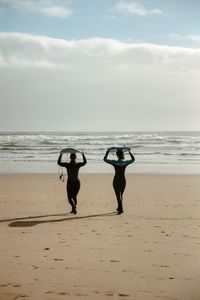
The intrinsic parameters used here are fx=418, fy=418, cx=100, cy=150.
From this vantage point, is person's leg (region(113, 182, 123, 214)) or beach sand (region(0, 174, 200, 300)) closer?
beach sand (region(0, 174, 200, 300))

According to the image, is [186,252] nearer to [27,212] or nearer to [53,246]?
[53,246]

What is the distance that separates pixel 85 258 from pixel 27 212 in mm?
4620

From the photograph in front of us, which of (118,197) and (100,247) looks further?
(118,197)

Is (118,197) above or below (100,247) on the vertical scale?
above

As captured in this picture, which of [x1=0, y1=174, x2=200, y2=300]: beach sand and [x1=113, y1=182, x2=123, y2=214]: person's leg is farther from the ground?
[x1=113, y1=182, x2=123, y2=214]: person's leg

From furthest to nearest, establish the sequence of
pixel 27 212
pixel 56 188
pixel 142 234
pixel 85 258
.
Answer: pixel 56 188 < pixel 27 212 < pixel 142 234 < pixel 85 258

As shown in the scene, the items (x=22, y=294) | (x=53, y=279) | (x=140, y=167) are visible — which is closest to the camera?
(x=22, y=294)

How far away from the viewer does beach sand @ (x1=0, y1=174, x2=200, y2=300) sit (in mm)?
5090

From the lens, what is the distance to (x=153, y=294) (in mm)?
4918

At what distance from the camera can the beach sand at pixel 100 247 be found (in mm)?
5090

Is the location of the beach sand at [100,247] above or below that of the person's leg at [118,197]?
below

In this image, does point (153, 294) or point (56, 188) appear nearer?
point (153, 294)

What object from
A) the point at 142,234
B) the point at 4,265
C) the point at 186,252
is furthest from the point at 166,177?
the point at 4,265

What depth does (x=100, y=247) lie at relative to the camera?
702 cm
